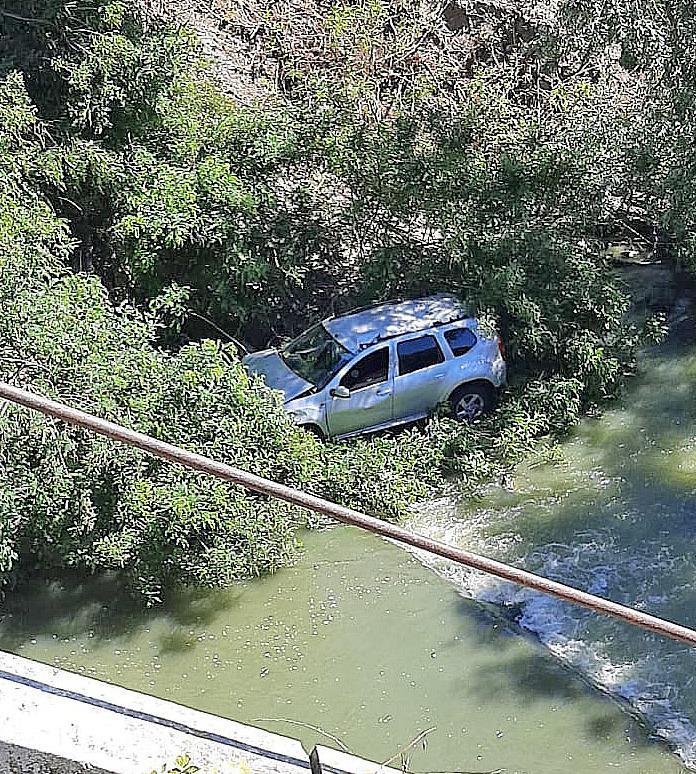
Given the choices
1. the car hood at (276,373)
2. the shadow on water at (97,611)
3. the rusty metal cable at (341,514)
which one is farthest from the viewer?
the car hood at (276,373)

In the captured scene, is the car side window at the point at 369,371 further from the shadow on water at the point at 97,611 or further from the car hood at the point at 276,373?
the shadow on water at the point at 97,611

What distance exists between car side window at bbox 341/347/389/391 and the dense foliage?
2.71ft

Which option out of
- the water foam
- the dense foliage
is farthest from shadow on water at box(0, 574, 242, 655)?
the water foam

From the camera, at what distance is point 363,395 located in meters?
11.7

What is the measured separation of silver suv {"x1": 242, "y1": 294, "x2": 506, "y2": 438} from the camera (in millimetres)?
11594

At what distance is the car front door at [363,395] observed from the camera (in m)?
11.6

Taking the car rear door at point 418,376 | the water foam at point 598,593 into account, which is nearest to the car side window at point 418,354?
the car rear door at point 418,376

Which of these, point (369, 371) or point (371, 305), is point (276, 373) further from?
point (371, 305)

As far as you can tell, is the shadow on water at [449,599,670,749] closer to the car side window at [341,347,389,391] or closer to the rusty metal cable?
the car side window at [341,347,389,391]

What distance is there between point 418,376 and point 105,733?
9.32 metres

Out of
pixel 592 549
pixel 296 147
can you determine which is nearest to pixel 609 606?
pixel 592 549

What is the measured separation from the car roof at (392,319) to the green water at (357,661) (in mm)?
2494

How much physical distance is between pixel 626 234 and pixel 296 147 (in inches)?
229

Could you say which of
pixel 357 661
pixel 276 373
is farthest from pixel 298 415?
pixel 357 661
